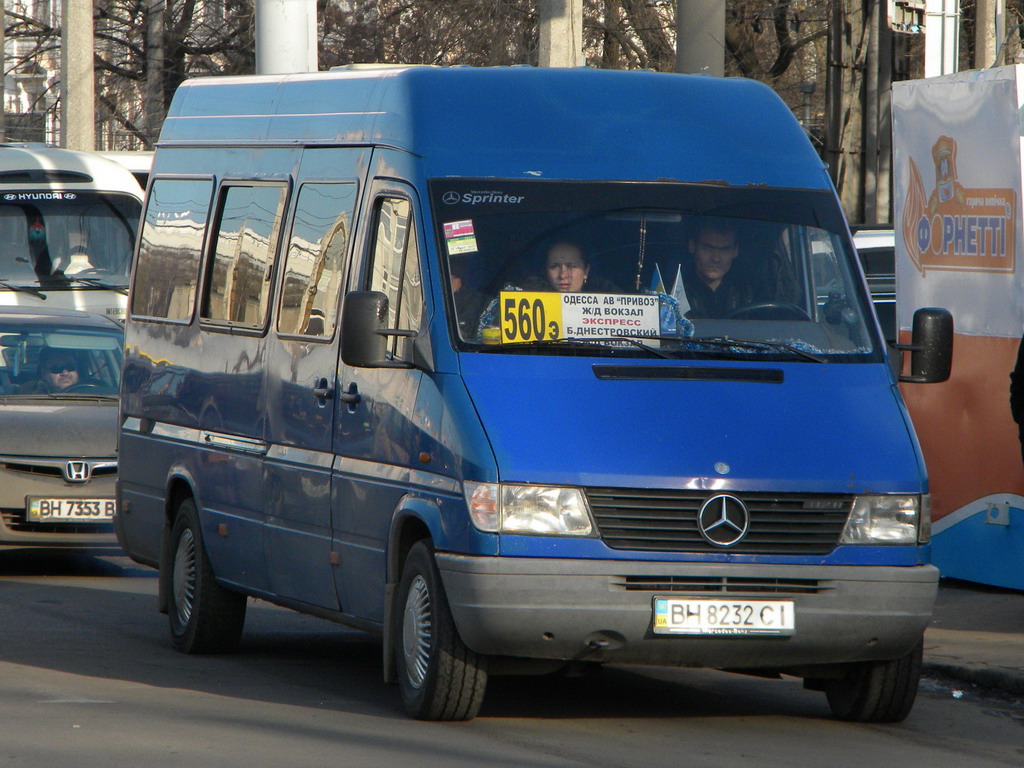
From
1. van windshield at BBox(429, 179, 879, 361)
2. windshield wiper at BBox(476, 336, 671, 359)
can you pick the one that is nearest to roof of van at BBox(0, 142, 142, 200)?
van windshield at BBox(429, 179, 879, 361)

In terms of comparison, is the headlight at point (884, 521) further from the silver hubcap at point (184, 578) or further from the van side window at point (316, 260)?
the silver hubcap at point (184, 578)

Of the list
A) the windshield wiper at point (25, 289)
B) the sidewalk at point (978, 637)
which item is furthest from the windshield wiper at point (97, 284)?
the sidewalk at point (978, 637)

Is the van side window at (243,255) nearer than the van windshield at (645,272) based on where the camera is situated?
No

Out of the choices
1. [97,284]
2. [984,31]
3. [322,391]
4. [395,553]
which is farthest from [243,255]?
[984,31]

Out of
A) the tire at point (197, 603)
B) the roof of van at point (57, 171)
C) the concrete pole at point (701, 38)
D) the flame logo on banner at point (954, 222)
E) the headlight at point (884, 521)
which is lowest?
the tire at point (197, 603)

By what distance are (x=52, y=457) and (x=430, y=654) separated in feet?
19.3

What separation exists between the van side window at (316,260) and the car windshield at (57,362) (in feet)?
16.9

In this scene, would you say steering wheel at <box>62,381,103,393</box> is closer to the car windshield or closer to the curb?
the car windshield

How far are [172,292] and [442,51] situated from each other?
815 inches

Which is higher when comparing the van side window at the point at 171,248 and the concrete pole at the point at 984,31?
the concrete pole at the point at 984,31

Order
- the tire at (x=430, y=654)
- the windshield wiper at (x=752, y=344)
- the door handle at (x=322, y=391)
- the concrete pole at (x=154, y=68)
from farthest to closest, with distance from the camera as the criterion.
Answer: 1. the concrete pole at (x=154, y=68)
2. the door handle at (x=322, y=391)
3. the windshield wiper at (x=752, y=344)
4. the tire at (x=430, y=654)

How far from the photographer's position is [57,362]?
13.4 meters

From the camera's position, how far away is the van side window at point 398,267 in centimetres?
733

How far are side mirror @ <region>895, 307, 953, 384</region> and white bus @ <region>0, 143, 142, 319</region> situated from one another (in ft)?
43.1
